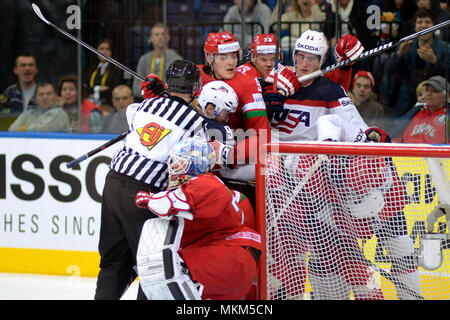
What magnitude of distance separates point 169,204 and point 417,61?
2.64 meters

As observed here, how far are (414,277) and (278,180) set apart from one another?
0.69 metres

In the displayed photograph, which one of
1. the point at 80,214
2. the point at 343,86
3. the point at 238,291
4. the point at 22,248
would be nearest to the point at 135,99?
the point at 80,214

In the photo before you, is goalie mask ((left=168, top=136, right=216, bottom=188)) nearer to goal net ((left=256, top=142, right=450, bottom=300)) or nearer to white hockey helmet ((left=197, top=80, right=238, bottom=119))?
goal net ((left=256, top=142, right=450, bottom=300))

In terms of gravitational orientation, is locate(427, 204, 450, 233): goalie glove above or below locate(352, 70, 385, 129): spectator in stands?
below

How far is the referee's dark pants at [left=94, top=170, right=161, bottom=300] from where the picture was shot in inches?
119

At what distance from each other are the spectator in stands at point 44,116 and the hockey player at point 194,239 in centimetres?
227

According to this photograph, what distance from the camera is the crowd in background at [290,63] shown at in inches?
189

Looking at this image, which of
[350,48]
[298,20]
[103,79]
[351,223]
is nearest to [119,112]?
[103,79]

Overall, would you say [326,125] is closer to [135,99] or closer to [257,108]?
[257,108]

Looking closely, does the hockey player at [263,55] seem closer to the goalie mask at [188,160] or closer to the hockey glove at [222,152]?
the hockey glove at [222,152]

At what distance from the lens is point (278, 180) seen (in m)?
3.17

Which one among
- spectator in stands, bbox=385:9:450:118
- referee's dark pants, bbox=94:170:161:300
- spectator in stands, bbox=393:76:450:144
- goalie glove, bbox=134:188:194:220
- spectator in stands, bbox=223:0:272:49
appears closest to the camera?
goalie glove, bbox=134:188:194:220

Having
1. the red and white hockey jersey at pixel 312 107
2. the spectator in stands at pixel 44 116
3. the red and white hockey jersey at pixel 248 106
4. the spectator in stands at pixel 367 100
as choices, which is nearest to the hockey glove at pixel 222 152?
the red and white hockey jersey at pixel 248 106

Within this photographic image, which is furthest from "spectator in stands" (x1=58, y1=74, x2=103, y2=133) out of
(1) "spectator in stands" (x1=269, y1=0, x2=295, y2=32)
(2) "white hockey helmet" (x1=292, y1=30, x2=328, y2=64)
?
(2) "white hockey helmet" (x1=292, y1=30, x2=328, y2=64)
